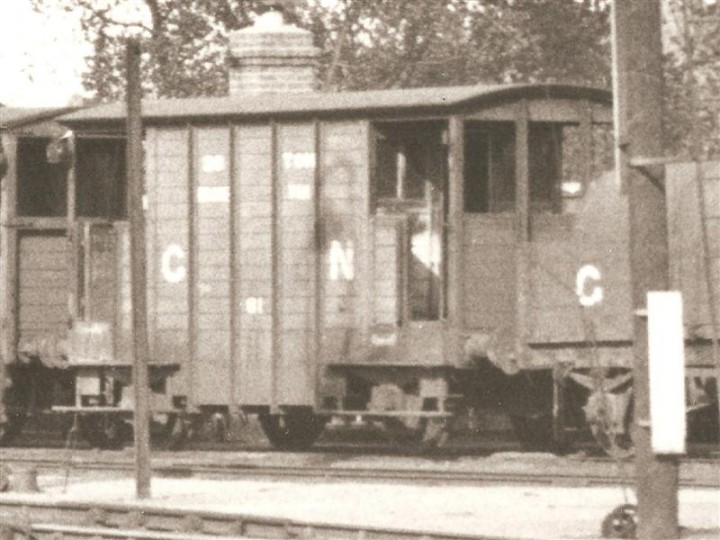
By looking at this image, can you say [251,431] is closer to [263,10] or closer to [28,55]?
[263,10]

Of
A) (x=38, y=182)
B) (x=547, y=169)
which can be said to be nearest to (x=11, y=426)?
(x=38, y=182)

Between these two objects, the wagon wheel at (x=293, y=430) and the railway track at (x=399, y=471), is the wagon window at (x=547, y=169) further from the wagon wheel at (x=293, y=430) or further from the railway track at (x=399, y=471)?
the wagon wheel at (x=293, y=430)

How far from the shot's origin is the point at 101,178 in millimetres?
23453

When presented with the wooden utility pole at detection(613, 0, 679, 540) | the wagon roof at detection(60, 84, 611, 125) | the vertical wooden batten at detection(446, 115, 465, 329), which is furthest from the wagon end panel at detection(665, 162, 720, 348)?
the wooden utility pole at detection(613, 0, 679, 540)

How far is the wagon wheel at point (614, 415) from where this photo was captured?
19.5 meters

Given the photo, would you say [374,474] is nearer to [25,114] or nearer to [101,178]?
[101,178]

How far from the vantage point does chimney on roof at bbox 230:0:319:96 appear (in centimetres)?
2730

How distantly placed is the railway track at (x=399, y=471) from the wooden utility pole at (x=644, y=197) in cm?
450

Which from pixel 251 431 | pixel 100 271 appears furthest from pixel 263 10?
pixel 100 271

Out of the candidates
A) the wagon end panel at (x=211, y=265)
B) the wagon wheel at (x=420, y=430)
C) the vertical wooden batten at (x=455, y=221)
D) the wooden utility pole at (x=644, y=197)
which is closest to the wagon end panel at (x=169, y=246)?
the wagon end panel at (x=211, y=265)

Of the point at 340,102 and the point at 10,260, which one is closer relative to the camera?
the point at 340,102

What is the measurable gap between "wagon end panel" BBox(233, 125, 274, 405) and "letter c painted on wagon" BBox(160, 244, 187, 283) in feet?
2.25

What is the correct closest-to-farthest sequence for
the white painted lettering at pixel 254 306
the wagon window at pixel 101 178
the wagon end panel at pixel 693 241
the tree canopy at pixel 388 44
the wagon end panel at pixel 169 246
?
1. the wagon end panel at pixel 693 241
2. the white painted lettering at pixel 254 306
3. the wagon end panel at pixel 169 246
4. the wagon window at pixel 101 178
5. the tree canopy at pixel 388 44

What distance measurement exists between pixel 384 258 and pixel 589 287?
2.21m
